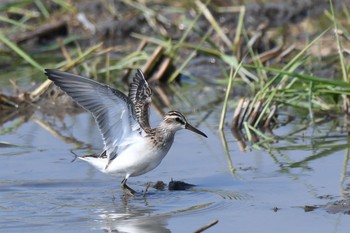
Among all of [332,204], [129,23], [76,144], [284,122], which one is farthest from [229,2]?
[332,204]

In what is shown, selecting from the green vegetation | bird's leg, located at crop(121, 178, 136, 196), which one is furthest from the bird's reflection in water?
the green vegetation

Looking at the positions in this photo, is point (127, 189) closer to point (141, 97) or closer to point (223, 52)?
point (141, 97)

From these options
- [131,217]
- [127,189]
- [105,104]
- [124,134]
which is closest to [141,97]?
[124,134]

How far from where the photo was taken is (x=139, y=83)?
825cm

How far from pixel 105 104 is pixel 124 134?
15.9 inches

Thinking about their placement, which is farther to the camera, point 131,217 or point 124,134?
point 124,134

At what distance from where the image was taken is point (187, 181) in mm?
7879

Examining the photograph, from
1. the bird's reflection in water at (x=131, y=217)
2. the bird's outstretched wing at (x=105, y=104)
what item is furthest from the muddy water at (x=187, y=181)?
the bird's outstretched wing at (x=105, y=104)

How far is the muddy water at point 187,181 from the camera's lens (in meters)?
6.50

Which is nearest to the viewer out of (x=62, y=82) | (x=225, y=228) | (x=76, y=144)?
(x=225, y=228)

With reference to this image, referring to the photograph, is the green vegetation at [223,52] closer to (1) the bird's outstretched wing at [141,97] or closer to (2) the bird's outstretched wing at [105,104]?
(1) the bird's outstretched wing at [141,97]

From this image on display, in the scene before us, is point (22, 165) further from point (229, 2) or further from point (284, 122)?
point (229, 2)

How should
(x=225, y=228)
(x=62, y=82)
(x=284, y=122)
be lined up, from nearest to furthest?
(x=225, y=228)
(x=62, y=82)
(x=284, y=122)

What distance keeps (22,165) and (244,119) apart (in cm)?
237
